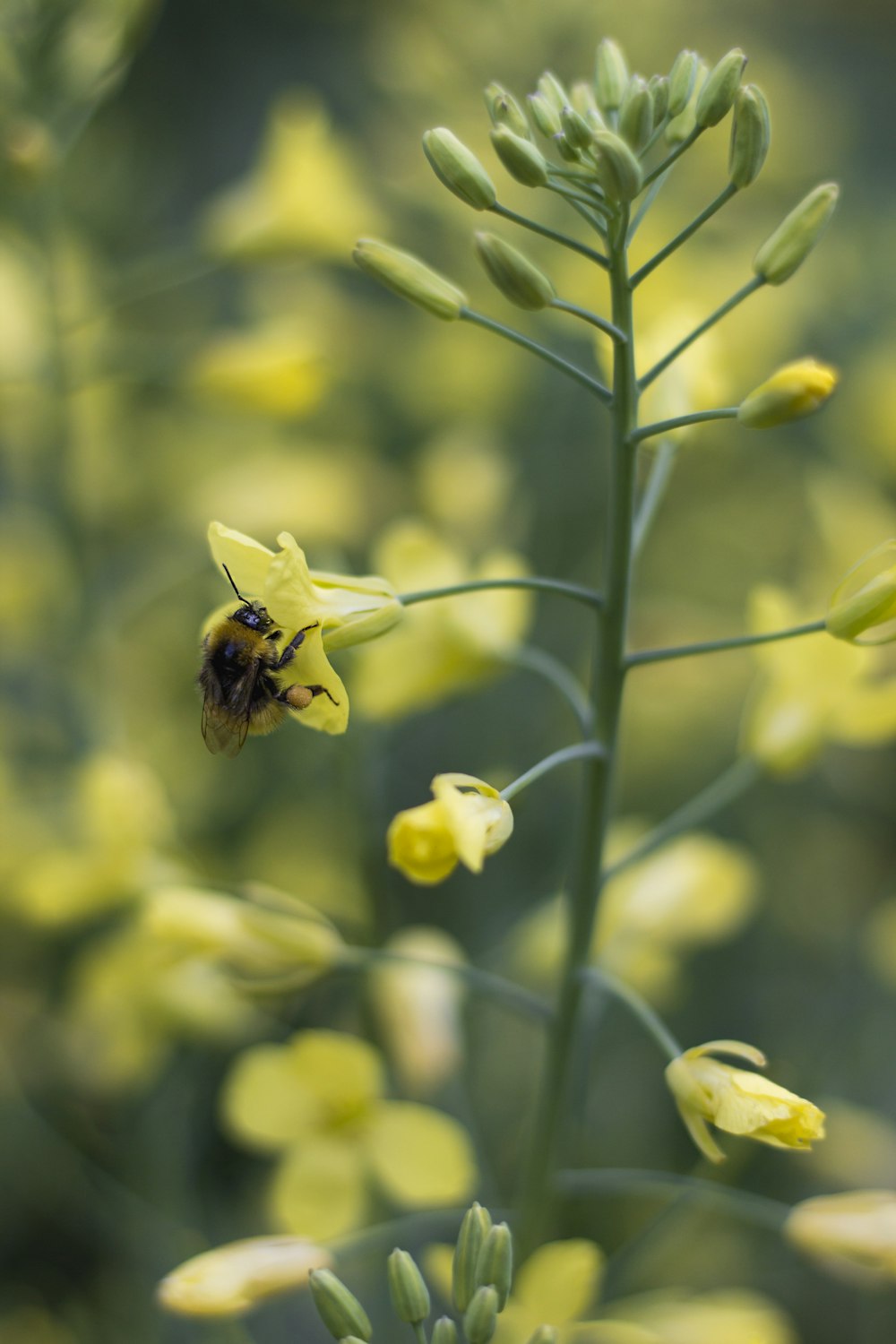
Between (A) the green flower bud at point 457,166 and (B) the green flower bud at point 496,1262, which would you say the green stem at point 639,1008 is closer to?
(B) the green flower bud at point 496,1262

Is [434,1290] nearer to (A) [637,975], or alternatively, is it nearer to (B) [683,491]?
(A) [637,975]

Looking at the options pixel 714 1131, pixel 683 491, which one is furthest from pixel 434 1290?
pixel 683 491

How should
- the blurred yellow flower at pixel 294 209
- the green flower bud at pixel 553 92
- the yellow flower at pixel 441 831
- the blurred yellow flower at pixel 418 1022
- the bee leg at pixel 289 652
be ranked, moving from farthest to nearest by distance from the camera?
the blurred yellow flower at pixel 294 209
the blurred yellow flower at pixel 418 1022
the bee leg at pixel 289 652
the green flower bud at pixel 553 92
the yellow flower at pixel 441 831

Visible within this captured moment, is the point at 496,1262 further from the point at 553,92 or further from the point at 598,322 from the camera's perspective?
the point at 553,92

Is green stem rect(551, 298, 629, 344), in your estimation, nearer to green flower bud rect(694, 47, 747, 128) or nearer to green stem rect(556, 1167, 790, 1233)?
green flower bud rect(694, 47, 747, 128)

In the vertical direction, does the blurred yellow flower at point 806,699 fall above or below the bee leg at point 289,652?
below

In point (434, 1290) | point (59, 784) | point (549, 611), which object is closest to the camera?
point (434, 1290)

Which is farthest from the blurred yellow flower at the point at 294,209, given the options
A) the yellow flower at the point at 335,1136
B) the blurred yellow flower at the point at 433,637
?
the yellow flower at the point at 335,1136

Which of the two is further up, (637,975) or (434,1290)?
(637,975)
